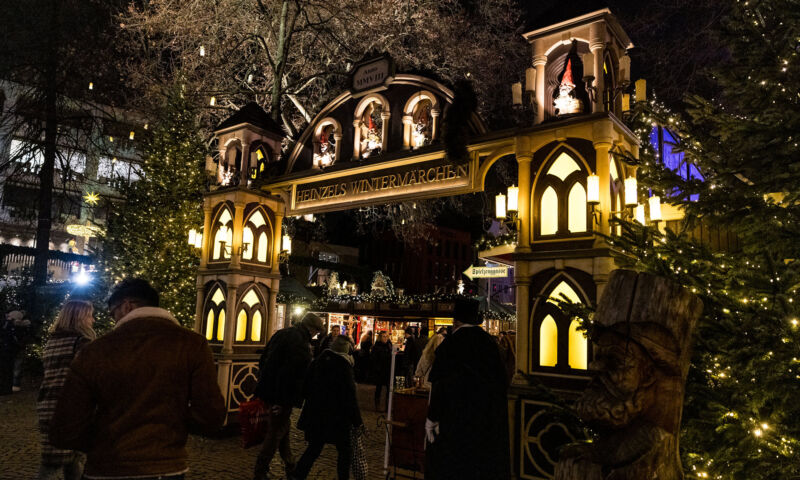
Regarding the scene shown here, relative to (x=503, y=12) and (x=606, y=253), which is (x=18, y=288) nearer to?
(x=503, y=12)

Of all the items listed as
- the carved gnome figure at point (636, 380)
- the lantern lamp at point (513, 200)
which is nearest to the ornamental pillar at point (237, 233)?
the lantern lamp at point (513, 200)

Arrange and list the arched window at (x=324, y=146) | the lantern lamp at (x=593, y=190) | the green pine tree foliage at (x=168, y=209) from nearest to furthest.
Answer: the lantern lamp at (x=593, y=190) < the arched window at (x=324, y=146) < the green pine tree foliage at (x=168, y=209)

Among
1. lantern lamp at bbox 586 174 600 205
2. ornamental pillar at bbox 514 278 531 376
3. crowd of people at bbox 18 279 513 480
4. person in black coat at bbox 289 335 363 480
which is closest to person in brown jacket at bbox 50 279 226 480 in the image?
crowd of people at bbox 18 279 513 480

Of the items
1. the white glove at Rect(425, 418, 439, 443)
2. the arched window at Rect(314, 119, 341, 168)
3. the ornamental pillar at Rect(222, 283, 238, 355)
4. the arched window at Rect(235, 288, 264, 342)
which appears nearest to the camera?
the white glove at Rect(425, 418, 439, 443)

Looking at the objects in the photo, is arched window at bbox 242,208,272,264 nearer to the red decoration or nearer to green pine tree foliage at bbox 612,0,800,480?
the red decoration

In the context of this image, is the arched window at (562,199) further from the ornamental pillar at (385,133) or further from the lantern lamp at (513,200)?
the ornamental pillar at (385,133)

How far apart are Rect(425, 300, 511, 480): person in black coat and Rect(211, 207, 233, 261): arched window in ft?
21.5

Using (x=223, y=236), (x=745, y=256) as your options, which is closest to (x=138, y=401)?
(x=745, y=256)

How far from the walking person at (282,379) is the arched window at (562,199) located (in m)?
2.97

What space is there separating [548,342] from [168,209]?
1089 centimetres

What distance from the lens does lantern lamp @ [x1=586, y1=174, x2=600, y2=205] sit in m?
5.89

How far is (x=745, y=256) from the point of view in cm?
373

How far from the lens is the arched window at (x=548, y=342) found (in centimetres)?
628

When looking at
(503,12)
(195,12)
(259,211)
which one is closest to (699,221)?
(259,211)
